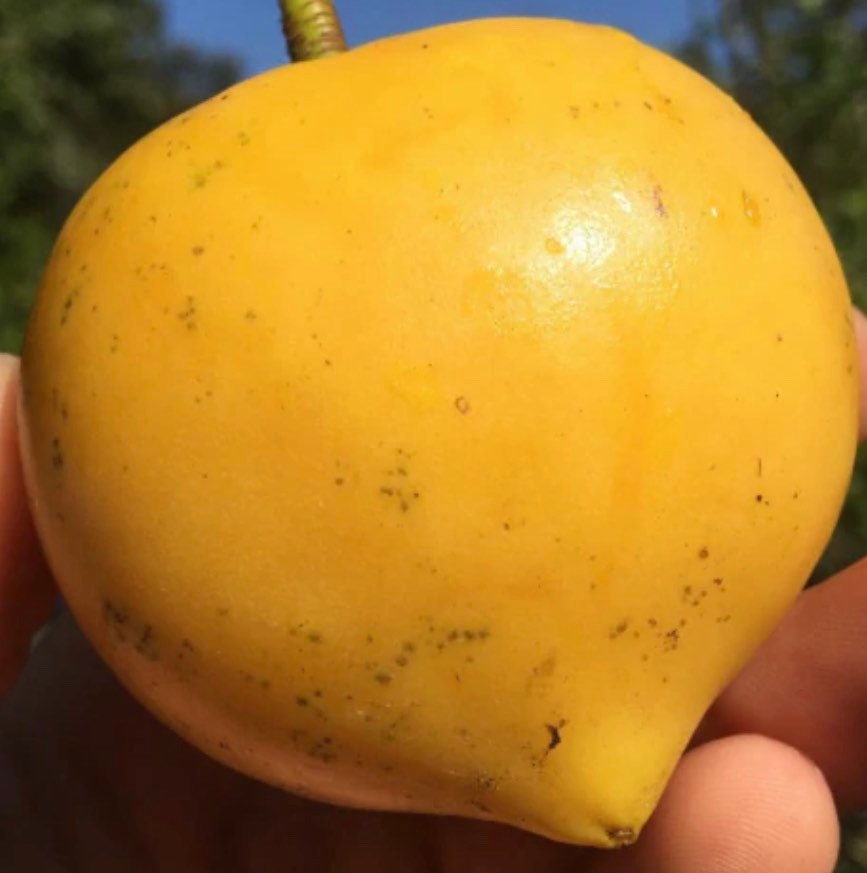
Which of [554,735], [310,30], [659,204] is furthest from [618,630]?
[310,30]

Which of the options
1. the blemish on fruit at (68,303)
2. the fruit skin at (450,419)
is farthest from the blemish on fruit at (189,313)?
the blemish on fruit at (68,303)

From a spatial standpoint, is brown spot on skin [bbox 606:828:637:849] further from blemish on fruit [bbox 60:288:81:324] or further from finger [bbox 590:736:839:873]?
blemish on fruit [bbox 60:288:81:324]

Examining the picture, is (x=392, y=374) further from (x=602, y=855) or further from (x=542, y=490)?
(x=602, y=855)

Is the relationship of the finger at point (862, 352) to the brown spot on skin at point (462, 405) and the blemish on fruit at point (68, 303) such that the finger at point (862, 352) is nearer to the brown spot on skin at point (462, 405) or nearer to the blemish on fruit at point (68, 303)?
the brown spot on skin at point (462, 405)

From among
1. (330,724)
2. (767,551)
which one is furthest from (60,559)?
(767,551)

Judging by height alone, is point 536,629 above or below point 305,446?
below

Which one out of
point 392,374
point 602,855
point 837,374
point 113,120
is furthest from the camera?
point 113,120

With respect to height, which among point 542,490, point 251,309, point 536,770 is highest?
point 251,309
